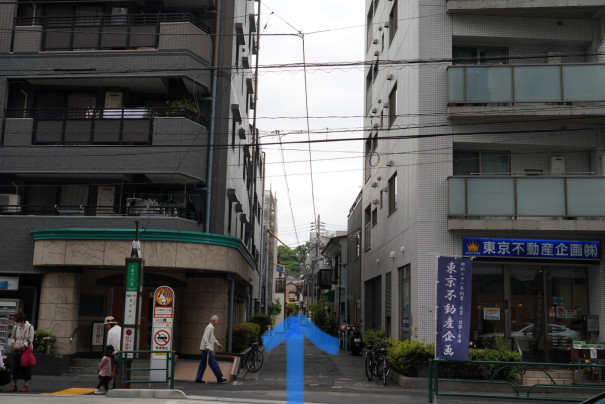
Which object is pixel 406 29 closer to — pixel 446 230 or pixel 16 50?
pixel 446 230

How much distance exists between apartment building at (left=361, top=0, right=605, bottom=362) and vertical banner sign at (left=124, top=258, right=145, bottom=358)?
8.06 meters

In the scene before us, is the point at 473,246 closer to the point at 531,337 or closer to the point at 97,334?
the point at 531,337

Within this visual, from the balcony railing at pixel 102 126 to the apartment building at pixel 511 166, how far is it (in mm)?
7689

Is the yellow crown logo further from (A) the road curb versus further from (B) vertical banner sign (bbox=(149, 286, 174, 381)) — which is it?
(A) the road curb

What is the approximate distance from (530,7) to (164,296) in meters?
13.5

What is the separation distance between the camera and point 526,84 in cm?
1744

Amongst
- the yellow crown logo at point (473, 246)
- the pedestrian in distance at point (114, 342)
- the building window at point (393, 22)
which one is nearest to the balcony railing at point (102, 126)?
the pedestrian in distance at point (114, 342)

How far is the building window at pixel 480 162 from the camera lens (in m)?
18.5

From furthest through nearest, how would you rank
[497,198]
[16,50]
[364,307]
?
[364,307], [16,50], [497,198]

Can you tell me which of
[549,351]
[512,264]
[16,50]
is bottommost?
[549,351]

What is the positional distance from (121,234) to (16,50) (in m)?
8.48

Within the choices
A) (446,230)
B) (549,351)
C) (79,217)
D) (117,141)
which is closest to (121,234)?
(79,217)

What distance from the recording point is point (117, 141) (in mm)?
20297

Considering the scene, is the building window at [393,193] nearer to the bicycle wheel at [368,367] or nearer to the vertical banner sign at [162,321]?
the bicycle wheel at [368,367]
